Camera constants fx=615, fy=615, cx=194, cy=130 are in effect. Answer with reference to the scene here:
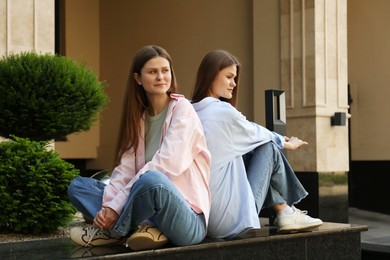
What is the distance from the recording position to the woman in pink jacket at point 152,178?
3.03m

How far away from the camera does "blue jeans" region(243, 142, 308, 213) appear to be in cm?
381

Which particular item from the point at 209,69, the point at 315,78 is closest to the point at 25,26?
the point at 209,69

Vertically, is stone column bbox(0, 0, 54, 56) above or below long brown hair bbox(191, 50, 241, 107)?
above

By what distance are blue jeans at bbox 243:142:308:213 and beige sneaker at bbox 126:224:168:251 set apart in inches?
32.5

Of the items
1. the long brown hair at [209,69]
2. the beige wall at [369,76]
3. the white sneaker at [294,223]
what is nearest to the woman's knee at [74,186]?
the long brown hair at [209,69]

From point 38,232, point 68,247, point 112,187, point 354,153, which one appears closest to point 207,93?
point 112,187

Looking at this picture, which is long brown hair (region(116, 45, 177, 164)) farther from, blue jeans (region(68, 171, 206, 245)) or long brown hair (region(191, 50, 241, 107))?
long brown hair (region(191, 50, 241, 107))

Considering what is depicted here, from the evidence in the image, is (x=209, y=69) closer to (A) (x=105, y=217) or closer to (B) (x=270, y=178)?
(B) (x=270, y=178)

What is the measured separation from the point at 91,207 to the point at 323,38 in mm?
7254

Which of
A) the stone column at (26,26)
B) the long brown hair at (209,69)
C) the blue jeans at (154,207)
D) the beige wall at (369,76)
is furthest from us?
the beige wall at (369,76)

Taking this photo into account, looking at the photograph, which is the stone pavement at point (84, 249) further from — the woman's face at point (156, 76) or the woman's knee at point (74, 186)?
the woman's face at point (156, 76)

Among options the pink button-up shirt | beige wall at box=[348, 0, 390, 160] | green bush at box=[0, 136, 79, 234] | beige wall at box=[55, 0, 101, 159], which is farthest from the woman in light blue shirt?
beige wall at box=[348, 0, 390, 160]

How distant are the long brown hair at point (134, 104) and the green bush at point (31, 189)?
3.91 ft

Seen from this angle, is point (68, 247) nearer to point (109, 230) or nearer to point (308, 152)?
point (109, 230)
